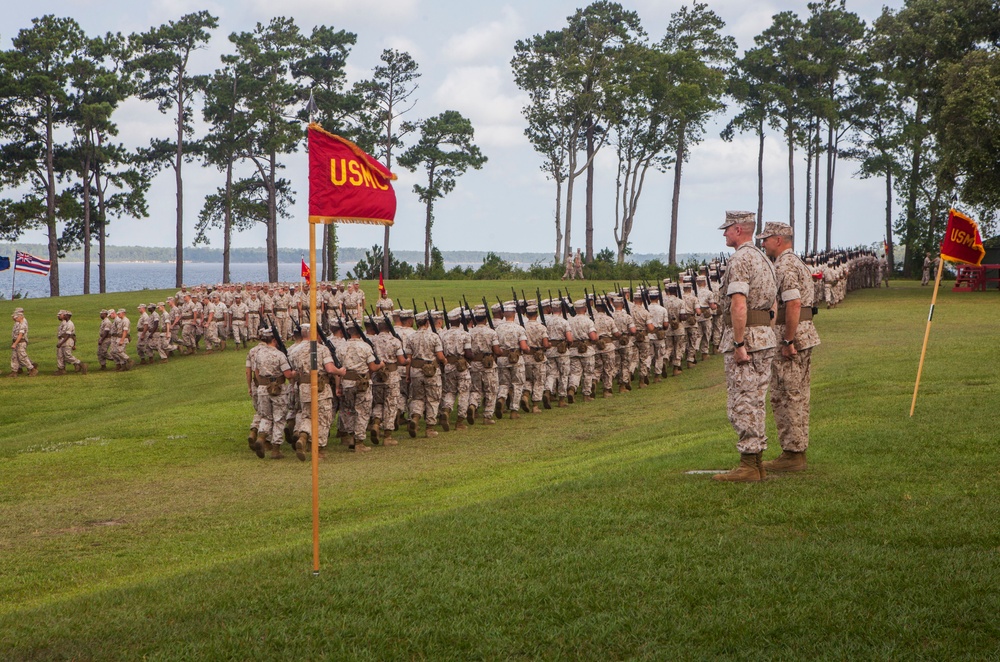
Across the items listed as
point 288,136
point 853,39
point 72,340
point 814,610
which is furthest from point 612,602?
point 853,39

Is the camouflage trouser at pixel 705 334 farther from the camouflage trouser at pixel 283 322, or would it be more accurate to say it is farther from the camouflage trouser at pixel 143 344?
the camouflage trouser at pixel 143 344

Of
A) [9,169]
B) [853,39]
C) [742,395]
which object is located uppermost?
[853,39]

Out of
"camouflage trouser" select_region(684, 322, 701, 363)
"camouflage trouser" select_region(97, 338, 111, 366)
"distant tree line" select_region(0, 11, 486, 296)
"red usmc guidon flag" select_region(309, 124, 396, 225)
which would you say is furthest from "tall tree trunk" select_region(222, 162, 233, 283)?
"red usmc guidon flag" select_region(309, 124, 396, 225)

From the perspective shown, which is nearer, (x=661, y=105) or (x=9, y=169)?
(x=9, y=169)

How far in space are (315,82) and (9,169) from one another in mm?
19989

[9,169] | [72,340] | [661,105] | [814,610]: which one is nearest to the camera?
[814,610]

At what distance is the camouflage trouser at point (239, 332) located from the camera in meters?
33.9

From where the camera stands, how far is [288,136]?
63750 mm

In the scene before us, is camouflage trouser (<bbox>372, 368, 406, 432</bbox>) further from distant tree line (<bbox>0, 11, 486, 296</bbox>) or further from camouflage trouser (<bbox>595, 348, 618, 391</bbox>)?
distant tree line (<bbox>0, 11, 486, 296</bbox>)

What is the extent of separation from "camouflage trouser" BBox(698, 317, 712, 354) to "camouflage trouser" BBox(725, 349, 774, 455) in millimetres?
17087

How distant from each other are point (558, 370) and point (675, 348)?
4.25m

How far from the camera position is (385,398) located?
16.7 m

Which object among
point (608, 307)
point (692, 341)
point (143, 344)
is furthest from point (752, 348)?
point (143, 344)

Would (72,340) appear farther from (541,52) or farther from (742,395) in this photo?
(541,52)
